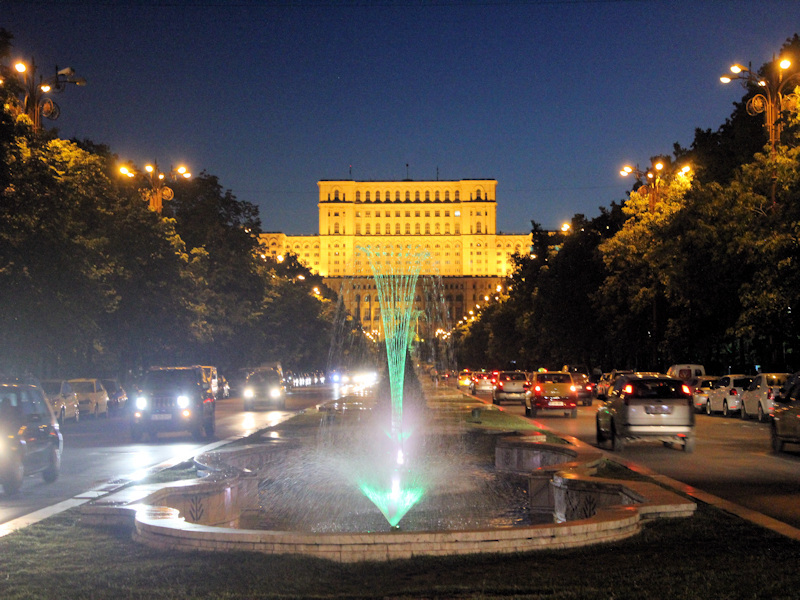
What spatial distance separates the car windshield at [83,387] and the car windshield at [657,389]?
85.5ft

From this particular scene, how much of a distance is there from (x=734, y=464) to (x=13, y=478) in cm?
1283

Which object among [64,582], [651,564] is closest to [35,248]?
[64,582]

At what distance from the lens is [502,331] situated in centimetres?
10088

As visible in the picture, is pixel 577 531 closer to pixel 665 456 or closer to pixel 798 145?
pixel 665 456

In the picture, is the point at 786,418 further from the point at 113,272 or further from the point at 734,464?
the point at 113,272

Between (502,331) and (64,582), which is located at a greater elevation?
(502,331)

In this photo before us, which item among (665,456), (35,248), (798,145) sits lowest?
(665,456)

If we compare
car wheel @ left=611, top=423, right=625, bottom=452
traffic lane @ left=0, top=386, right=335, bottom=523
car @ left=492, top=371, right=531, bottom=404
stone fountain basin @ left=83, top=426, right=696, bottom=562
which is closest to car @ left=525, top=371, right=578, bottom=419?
traffic lane @ left=0, top=386, right=335, bottom=523

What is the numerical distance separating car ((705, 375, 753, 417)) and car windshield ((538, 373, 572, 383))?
647cm

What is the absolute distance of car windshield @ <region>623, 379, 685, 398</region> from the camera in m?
21.9

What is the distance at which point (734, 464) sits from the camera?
18.2 meters

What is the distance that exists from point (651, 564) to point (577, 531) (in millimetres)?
903

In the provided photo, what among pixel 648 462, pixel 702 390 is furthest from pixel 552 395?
pixel 648 462

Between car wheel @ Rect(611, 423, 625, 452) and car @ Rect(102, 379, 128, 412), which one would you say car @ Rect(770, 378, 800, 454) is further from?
car @ Rect(102, 379, 128, 412)
